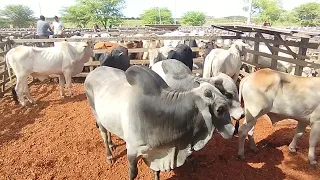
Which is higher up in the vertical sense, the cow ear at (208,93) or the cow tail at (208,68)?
the cow ear at (208,93)

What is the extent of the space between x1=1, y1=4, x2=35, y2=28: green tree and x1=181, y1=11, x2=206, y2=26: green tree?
37.6 meters

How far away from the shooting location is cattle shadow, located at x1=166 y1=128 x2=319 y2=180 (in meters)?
3.79

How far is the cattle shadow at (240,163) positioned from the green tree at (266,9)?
66062mm

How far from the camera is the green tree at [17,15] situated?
58.7 m

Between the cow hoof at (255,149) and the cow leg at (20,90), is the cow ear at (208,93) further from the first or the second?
the cow leg at (20,90)

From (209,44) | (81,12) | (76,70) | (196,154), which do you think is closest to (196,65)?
(209,44)

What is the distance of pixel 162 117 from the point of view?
104 inches

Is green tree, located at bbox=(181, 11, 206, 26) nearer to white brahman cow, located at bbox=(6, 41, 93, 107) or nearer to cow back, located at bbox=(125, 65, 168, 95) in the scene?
white brahman cow, located at bbox=(6, 41, 93, 107)

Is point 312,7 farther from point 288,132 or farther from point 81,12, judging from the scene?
point 288,132

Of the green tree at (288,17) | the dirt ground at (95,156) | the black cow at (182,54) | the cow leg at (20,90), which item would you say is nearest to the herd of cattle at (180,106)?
the dirt ground at (95,156)

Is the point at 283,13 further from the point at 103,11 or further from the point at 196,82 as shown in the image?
the point at 196,82

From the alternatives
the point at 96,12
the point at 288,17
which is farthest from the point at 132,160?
the point at 288,17

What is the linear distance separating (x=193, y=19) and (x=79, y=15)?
3026 centimetres

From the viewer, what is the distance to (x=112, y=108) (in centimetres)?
322
